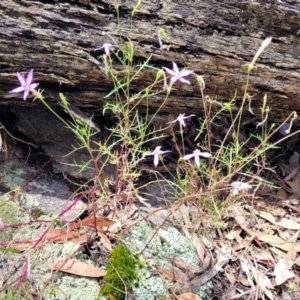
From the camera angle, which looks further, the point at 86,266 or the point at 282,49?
the point at 282,49

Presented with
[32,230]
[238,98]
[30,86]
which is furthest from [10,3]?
[238,98]

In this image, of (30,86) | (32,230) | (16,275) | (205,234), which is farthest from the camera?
(205,234)

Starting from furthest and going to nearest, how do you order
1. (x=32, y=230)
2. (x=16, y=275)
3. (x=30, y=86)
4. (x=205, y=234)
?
(x=205, y=234)
(x=32, y=230)
(x=16, y=275)
(x=30, y=86)

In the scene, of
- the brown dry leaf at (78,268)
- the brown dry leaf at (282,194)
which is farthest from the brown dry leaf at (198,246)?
the brown dry leaf at (282,194)

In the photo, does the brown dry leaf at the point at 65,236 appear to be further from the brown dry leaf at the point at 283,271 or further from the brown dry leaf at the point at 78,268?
the brown dry leaf at the point at 283,271

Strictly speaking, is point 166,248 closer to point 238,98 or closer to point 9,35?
point 238,98
